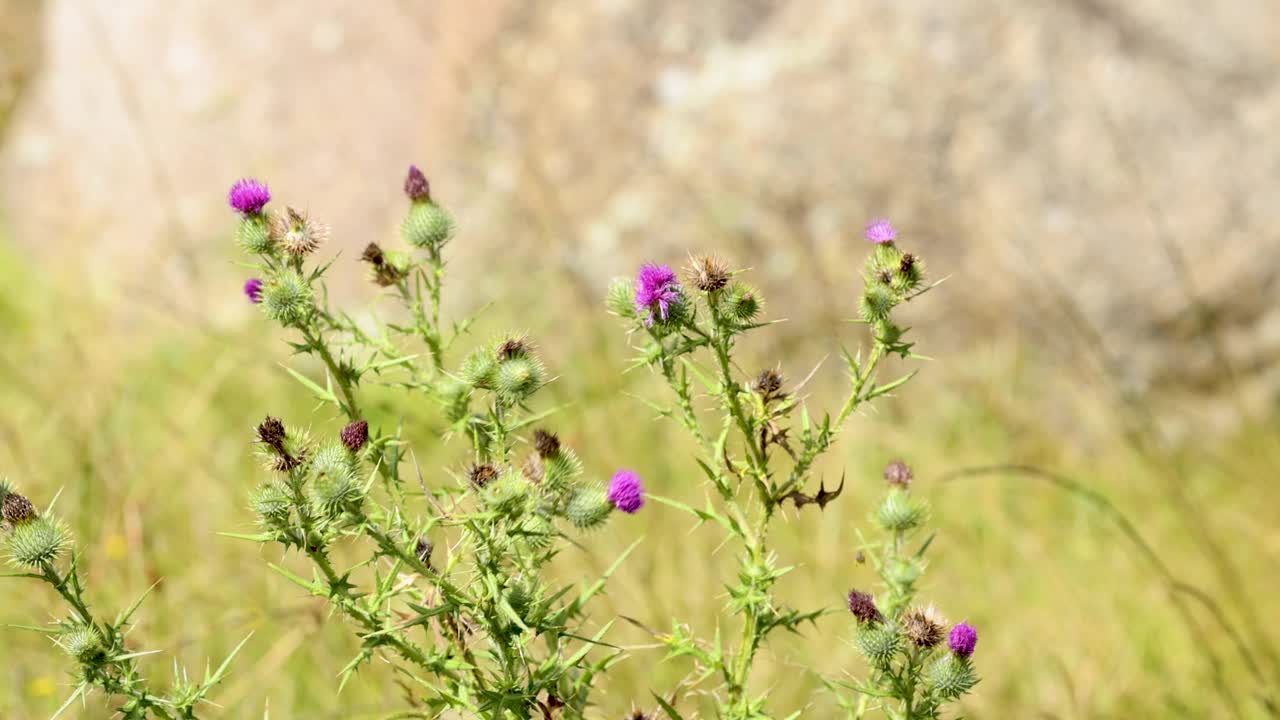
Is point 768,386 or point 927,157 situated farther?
point 927,157

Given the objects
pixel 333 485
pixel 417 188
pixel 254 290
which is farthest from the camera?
pixel 417 188

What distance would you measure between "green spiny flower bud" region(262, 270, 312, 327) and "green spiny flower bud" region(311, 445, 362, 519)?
0.22m

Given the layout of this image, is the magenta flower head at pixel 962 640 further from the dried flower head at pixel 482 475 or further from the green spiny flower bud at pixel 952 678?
the dried flower head at pixel 482 475

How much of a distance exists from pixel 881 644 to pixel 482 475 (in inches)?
21.1

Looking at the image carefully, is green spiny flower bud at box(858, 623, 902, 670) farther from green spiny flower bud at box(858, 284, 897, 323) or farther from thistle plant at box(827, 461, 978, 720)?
green spiny flower bud at box(858, 284, 897, 323)

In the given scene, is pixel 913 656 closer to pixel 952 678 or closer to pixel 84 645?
pixel 952 678

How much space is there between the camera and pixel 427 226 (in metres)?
1.98

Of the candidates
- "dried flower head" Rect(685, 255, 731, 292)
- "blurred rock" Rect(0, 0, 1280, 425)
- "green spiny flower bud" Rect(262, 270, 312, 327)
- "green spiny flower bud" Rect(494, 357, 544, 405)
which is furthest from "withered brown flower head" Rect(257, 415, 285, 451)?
"blurred rock" Rect(0, 0, 1280, 425)

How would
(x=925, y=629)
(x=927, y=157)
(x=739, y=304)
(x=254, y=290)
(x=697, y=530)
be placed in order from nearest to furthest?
(x=925, y=629)
(x=739, y=304)
(x=254, y=290)
(x=697, y=530)
(x=927, y=157)

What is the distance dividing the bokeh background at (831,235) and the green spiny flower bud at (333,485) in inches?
103

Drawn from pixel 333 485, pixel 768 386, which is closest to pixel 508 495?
pixel 333 485

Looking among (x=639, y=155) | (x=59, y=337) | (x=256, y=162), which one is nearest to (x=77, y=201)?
(x=256, y=162)

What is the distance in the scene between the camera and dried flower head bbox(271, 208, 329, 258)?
175cm

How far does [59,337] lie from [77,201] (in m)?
1.99
